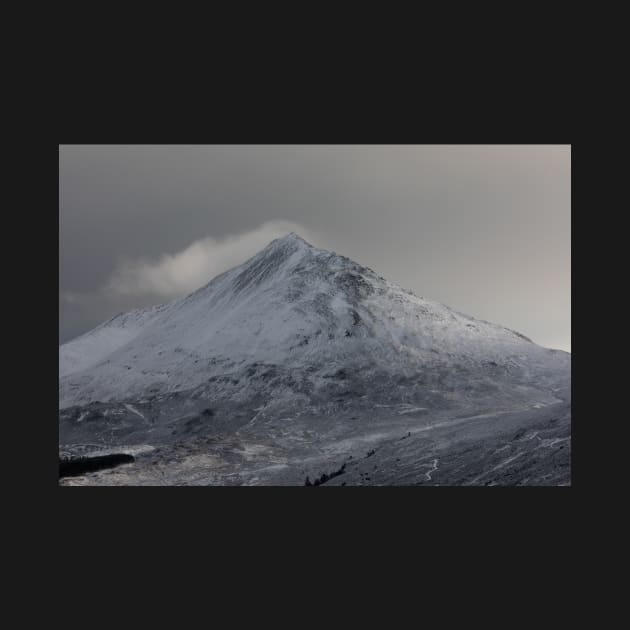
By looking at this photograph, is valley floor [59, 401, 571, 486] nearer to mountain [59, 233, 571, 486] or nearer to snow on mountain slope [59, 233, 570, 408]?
mountain [59, 233, 571, 486]

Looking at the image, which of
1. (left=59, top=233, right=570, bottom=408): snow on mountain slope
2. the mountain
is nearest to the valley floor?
the mountain

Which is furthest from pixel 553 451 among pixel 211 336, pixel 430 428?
pixel 211 336

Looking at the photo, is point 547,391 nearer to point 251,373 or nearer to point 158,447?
point 251,373

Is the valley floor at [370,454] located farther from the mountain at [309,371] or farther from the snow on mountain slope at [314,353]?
the snow on mountain slope at [314,353]

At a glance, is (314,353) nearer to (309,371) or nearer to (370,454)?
(309,371)

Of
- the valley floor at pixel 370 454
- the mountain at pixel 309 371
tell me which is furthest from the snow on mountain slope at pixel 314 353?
the valley floor at pixel 370 454
